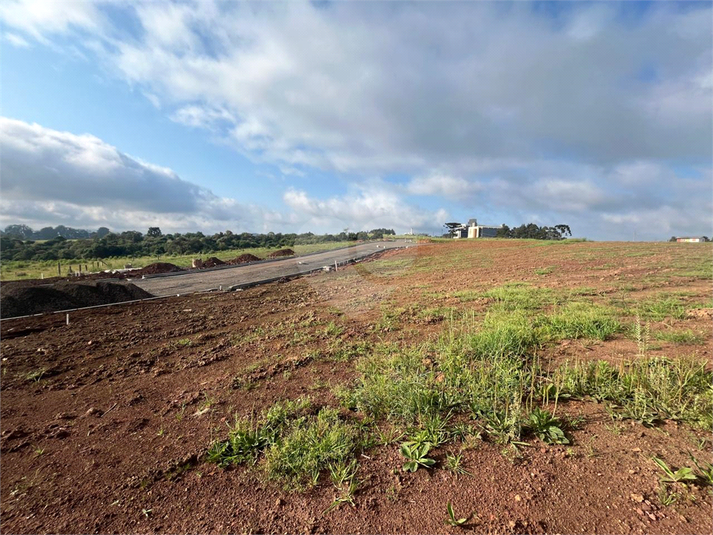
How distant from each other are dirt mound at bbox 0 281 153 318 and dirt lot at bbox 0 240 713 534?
4.23 meters

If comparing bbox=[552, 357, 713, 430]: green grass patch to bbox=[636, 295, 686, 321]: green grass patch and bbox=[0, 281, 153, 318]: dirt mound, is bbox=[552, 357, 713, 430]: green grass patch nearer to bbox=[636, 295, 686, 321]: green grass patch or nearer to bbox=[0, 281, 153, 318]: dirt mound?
bbox=[636, 295, 686, 321]: green grass patch

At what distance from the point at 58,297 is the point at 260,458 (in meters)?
11.5

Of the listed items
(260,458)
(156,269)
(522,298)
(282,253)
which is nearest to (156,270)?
(156,269)

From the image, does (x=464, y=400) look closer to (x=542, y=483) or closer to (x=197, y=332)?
(x=542, y=483)

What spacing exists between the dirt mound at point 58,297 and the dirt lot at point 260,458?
166 inches

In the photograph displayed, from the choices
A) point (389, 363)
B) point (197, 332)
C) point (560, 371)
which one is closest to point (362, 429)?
point (389, 363)

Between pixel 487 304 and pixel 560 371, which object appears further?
pixel 487 304

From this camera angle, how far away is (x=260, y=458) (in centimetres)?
246

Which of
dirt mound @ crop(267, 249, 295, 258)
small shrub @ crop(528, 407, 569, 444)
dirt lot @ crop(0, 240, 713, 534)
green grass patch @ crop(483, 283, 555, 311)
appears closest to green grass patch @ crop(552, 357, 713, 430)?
dirt lot @ crop(0, 240, 713, 534)

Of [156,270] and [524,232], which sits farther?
[524,232]

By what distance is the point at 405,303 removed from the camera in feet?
26.3

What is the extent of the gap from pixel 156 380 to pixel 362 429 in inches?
126

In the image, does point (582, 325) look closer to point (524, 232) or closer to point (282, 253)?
point (282, 253)

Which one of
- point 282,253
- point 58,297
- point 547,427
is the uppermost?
point 282,253
